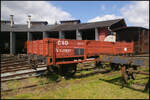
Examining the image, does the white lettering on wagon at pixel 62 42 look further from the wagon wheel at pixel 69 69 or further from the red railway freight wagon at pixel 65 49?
the wagon wheel at pixel 69 69

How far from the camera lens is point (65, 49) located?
676 centimetres

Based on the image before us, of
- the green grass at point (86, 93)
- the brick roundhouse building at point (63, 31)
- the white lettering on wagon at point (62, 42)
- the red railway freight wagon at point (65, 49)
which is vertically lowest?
the green grass at point (86, 93)

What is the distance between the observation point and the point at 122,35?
15.4 metres

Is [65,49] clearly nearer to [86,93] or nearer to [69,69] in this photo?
[69,69]

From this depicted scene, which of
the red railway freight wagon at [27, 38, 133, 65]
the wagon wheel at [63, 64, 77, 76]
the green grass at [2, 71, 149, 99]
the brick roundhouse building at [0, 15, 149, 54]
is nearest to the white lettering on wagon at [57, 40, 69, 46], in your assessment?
the red railway freight wagon at [27, 38, 133, 65]

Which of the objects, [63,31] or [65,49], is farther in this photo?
[63,31]

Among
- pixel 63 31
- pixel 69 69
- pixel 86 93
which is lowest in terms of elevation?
pixel 86 93

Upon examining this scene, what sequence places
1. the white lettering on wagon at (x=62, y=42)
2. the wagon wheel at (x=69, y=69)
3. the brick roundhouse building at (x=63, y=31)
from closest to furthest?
the white lettering on wagon at (x=62, y=42), the wagon wheel at (x=69, y=69), the brick roundhouse building at (x=63, y=31)

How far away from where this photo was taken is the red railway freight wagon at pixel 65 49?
622 centimetres

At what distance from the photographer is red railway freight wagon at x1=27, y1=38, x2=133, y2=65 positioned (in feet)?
20.4

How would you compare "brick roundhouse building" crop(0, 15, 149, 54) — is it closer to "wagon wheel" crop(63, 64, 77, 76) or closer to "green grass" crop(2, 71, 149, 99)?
"wagon wheel" crop(63, 64, 77, 76)

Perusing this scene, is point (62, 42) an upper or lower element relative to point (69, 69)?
upper

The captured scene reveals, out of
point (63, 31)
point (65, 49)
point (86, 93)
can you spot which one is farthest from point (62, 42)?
point (63, 31)

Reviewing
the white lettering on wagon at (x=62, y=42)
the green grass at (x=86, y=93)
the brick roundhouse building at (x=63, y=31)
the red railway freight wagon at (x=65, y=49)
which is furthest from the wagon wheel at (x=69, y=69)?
the brick roundhouse building at (x=63, y=31)
